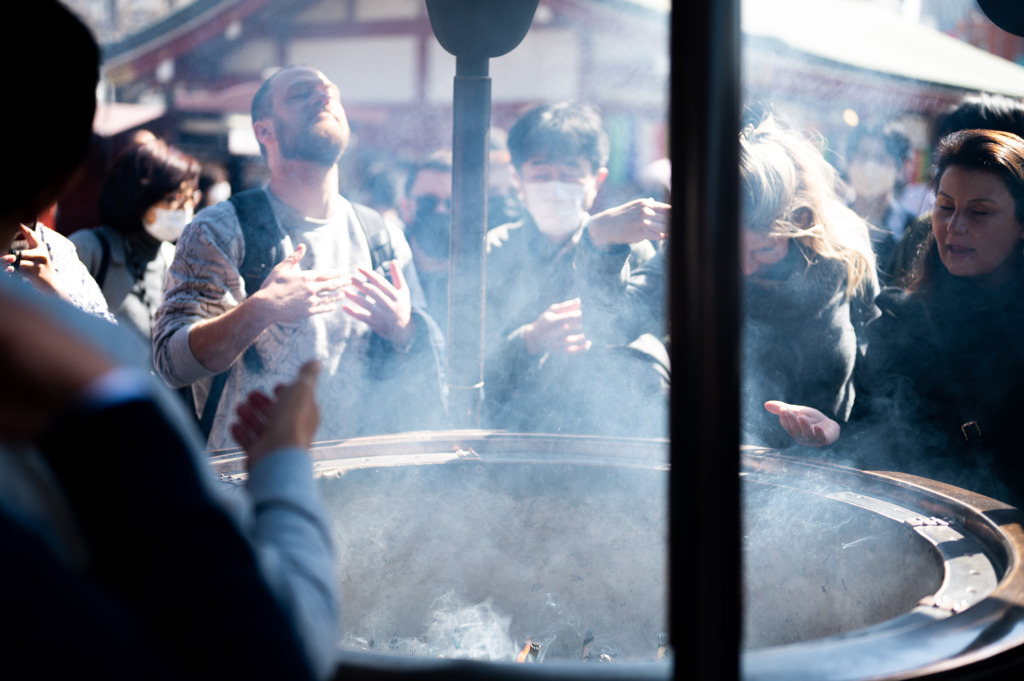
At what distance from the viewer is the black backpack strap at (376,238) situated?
2533mm

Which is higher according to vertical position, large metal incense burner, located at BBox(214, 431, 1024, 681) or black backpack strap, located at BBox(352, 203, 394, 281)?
black backpack strap, located at BBox(352, 203, 394, 281)

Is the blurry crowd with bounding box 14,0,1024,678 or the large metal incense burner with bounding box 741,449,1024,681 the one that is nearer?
the large metal incense burner with bounding box 741,449,1024,681

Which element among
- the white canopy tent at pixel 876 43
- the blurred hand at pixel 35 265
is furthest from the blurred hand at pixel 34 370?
the white canopy tent at pixel 876 43

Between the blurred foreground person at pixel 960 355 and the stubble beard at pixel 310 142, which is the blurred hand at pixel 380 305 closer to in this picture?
the stubble beard at pixel 310 142

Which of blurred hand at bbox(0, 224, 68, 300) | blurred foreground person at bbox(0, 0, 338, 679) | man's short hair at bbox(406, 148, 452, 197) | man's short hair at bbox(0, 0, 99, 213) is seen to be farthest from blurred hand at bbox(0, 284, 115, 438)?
A: man's short hair at bbox(406, 148, 452, 197)

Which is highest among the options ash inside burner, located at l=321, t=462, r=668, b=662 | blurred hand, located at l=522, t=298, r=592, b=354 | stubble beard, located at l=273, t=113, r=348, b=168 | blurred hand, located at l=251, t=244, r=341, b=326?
stubble beard, located at l=273, t=113, r=348, b=168

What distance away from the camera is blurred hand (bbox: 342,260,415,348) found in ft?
7.63

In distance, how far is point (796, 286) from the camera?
2342 mm

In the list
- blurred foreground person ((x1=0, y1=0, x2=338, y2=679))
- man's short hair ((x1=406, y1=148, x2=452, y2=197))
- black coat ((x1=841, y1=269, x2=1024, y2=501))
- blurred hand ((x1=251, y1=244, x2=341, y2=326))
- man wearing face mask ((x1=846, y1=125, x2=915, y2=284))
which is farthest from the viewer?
man wearing face mask ((x1=846, y1=125, x2=915, y2=284))

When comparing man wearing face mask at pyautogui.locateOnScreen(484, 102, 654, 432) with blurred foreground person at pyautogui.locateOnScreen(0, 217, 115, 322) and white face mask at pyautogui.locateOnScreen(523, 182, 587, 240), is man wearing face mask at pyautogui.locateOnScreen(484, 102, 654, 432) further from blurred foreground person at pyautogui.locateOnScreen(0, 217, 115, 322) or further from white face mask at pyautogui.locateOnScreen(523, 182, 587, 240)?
blurred foreground person at pyautogui.locateOnScreen(0, 217, 115, 322)

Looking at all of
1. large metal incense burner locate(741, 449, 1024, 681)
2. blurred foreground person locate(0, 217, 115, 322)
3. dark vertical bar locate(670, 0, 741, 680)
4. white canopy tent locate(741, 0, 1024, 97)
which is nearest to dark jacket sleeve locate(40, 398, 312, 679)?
dark vertical bar locate(670, 0, 741, 680)

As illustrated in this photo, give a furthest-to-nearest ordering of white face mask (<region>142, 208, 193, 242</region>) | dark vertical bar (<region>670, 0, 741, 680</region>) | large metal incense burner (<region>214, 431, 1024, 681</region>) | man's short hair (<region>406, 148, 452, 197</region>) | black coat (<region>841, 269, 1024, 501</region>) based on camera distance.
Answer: man's short hair (<region>406, 148, 452, 197</region>) → white face mask (<region>142, 208, 193, 242</region>) → black coat (<region>841, 269, 1024, 501</region>) → large metal incense burner (<region>214, 431, 1024, 681</region>) → dark vertical bar (<region>670, 0, 741, 680</region>)

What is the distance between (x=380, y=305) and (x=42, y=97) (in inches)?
65.8

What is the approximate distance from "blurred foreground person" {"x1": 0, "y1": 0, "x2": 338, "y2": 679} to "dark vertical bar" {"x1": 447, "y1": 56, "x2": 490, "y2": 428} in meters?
1.70
